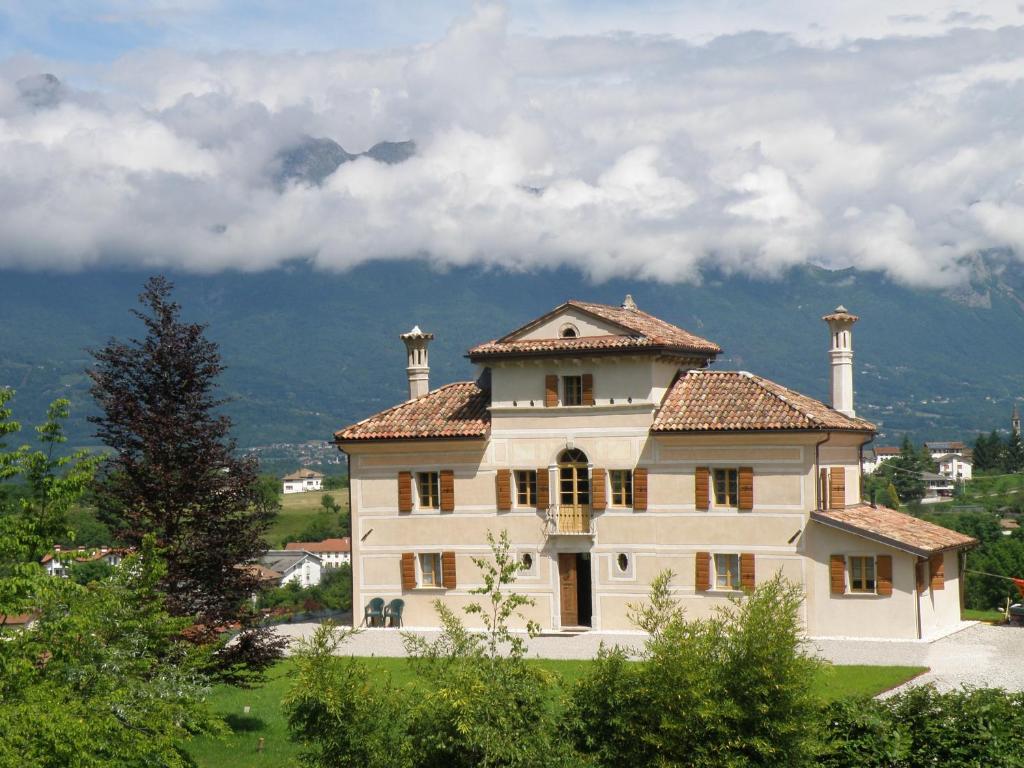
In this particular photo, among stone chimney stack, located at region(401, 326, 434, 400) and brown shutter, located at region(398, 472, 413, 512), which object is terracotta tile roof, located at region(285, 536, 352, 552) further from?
brown shutter, located at region(398, 472, 413, 512)

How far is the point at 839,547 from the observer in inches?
1350

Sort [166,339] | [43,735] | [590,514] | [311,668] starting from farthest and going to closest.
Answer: [590,514], [166,339], [311,668], [43,735]

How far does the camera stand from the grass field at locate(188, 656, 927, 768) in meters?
25.2

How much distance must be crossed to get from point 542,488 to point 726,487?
4.43 meters

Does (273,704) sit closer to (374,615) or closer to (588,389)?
(374,615)

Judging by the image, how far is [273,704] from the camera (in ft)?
96.8

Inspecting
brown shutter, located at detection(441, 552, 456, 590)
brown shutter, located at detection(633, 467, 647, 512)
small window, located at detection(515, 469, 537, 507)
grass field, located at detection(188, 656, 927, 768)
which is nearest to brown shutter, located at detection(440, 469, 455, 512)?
brown shutter, located at detection(441, 552, 456, 590)

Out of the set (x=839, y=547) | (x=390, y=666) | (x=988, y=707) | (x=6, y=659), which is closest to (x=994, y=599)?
(x=839, y=547)

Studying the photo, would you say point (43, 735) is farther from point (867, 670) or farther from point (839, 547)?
point (839, 547)

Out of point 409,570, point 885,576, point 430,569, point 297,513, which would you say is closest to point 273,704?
point 409,570

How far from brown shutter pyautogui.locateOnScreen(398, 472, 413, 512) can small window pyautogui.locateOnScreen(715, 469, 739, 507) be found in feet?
24.8

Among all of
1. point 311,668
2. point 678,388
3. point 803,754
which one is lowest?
point 803,754

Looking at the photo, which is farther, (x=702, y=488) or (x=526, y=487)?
(x=526, y=487)

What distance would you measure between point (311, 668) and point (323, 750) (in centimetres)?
104
